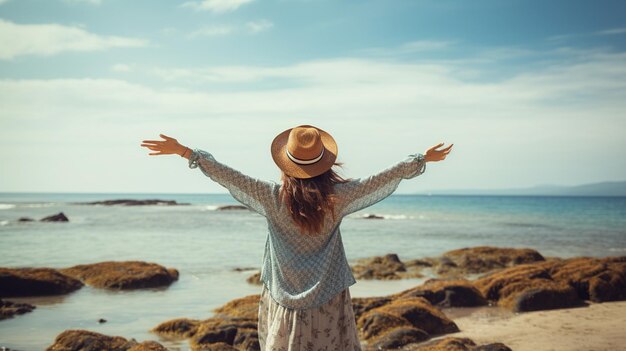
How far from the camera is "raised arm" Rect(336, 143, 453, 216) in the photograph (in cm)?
378

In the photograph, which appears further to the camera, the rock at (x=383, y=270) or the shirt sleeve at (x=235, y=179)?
the rock at (x=383, y=270)

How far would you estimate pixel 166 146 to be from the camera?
376 centimetres

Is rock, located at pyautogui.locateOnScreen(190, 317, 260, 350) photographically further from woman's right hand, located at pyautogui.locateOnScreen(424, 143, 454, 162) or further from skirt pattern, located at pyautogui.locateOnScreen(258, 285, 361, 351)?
woman's right hand, located at pyautogui.locateOnScreen(424, 143, 454, 162)

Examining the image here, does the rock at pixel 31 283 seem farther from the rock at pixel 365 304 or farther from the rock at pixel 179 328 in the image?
the rock at pixel 365 304

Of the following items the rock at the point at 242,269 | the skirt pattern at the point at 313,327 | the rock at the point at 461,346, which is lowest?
the rock at the point at 242,269

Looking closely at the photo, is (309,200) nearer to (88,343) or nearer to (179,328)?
(88,343)

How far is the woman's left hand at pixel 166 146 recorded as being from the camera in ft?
12.3

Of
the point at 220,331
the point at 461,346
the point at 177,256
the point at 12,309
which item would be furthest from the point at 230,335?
the point at 177,256

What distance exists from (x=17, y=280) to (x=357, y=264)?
10.1 meters

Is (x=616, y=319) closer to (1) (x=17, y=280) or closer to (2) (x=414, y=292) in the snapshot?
(2) (x=414, y=292)

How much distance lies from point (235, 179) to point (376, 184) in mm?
983

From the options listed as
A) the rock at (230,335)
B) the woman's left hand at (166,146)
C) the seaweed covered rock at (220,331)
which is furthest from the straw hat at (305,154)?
the rock at (230,335)

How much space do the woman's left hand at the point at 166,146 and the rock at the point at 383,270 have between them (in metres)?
12.2

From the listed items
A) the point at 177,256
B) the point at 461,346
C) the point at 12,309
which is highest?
the point at 461,346
